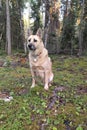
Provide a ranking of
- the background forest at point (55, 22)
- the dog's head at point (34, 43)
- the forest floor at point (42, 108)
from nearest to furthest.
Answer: the forest floor at point (42, 108) < the dog's head at point (34, 43) < the background forest at point (55, 22)

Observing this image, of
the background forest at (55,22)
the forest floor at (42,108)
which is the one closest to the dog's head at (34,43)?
the forest floor at (42,108)

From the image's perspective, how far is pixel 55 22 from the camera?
2155 centimetres

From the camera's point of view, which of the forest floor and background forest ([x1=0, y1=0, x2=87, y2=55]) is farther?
background forest ([x1=0, y1=0, x2=87, y2=55])

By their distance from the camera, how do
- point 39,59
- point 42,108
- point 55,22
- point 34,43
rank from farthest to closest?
point 55,22 → point 39,59 → point 34,43 → point 42,108

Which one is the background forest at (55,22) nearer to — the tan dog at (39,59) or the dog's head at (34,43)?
the tan dog at (39,59)

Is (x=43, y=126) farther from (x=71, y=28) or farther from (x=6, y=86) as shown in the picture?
(x=71, y=28)

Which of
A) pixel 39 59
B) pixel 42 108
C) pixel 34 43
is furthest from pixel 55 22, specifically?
pixel 42 108

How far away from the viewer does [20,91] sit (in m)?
6.38

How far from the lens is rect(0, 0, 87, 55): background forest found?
20.3 m

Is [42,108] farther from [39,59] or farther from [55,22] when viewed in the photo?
[55,22]

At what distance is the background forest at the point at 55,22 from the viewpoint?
2028 cm

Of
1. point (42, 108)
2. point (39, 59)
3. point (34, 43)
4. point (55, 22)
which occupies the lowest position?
point (42, 108)

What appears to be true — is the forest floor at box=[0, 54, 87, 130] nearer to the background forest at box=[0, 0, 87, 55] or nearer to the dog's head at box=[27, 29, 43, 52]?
the dog's head at box=[27, 29, 43, 52]

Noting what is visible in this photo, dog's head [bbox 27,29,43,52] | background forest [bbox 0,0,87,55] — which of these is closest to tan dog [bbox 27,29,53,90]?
dog's head [bbox 27,29,43,52]
